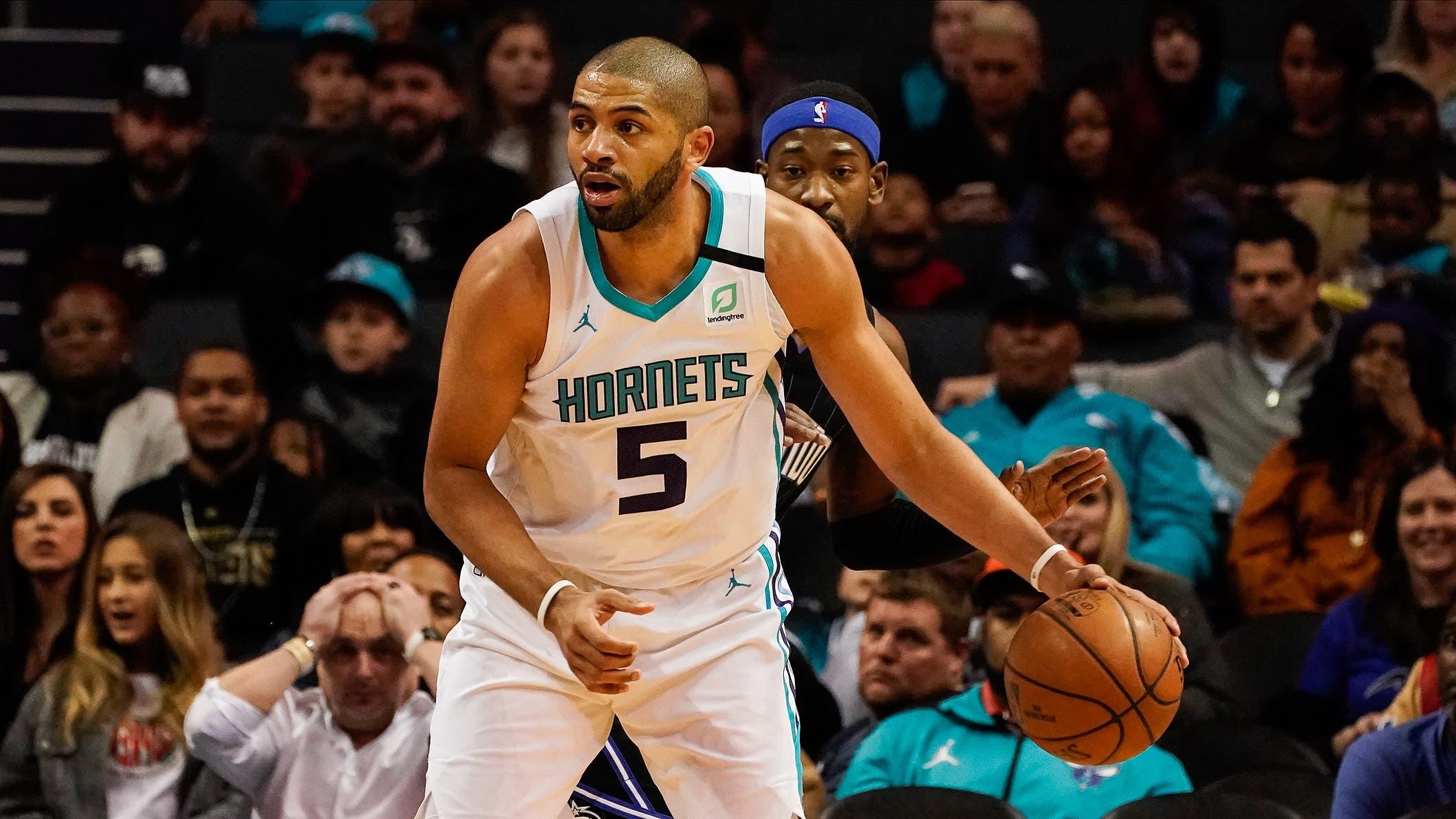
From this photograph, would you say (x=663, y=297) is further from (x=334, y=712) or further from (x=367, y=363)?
(x=367, y=363)

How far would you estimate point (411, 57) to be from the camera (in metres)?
8.73

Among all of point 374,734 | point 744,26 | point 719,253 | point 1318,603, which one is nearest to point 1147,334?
point 1318,603

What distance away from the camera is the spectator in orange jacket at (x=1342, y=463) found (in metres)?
6.74

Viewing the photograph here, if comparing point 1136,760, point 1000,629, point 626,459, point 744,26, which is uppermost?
point 744,26

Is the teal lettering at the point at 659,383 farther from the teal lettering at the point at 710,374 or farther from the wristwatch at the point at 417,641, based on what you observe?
the wristwatch at the point at 417,641

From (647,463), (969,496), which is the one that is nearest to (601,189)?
(647,463)

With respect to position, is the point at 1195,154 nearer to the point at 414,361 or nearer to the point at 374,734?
the point at 414,361

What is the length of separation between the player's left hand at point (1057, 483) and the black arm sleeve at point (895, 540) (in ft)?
0.89

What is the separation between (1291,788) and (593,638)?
2858 millimetres

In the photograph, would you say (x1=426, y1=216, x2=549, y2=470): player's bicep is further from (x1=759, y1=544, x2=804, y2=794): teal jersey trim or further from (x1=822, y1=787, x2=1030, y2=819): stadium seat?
(x1=822, y1=787, x2=1030, y2=819): stadium seat

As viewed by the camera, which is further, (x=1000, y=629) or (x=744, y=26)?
(x=744, y=26)

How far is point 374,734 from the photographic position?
554cm

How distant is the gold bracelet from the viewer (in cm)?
557

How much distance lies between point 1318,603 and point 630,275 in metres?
3.88
